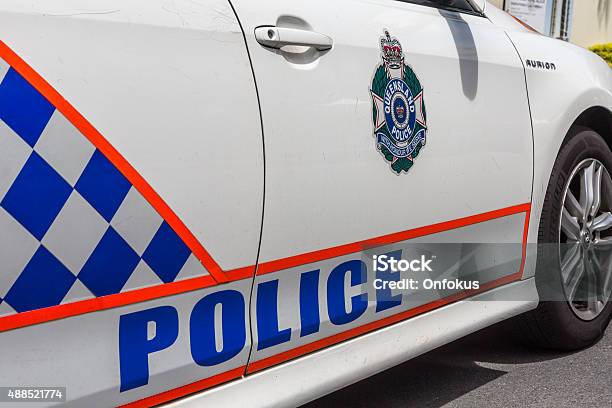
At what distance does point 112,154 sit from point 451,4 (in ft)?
4.68

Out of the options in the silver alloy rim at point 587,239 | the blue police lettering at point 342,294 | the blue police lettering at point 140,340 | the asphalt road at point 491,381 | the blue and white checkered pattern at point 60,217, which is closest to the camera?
the blue and white checkered pattern at point 60,217

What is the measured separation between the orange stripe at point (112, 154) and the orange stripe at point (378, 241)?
0.54ft

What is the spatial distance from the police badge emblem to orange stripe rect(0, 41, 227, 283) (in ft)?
1.96

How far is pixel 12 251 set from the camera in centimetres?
125

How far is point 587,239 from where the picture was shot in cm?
281

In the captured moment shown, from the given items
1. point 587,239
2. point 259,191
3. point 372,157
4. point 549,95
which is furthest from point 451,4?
point 259,191

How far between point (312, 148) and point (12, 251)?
0.73 meters

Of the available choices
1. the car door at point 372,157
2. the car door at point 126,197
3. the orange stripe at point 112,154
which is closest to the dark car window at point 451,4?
the car door at point 372,157

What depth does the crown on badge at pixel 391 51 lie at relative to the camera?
200 centimetres

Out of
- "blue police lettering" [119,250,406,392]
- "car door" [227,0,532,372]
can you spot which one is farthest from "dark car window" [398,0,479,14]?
"blue police lettering" [119,250,406,392]

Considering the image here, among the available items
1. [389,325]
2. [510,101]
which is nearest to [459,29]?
[510,101]

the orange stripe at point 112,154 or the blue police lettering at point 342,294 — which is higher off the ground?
the orange stripe at point 112,154

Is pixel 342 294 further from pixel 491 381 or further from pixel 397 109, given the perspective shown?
pixel 491 381

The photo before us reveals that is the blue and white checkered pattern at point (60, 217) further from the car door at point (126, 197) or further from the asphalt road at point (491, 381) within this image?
the asphalt road at point (491, 381)
